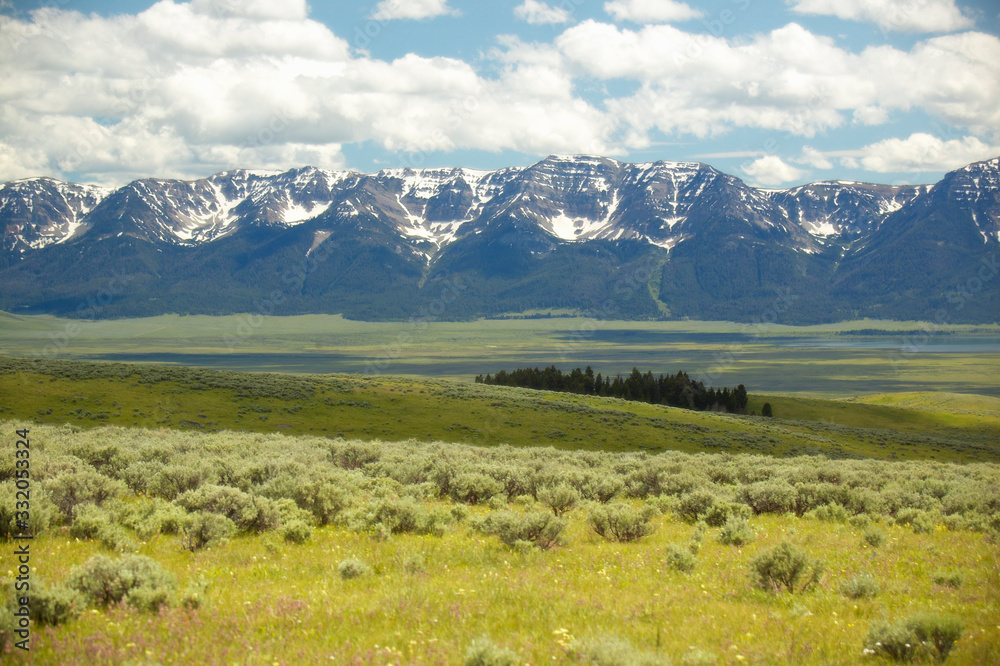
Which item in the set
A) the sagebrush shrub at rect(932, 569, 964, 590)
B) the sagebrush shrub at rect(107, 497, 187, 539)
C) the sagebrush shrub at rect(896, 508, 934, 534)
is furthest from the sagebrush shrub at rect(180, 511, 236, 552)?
the sagebrush shrub at rect(896, 508, 934, 534)

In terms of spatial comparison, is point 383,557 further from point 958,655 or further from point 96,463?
point 96,463

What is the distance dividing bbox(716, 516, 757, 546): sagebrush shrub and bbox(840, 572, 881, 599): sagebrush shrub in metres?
3.64

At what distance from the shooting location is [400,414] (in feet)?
213

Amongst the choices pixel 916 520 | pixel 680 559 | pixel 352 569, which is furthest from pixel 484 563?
pixel 916 520

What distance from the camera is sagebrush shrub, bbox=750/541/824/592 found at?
386 inches

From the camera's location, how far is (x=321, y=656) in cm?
688

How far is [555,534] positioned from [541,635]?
497 cm

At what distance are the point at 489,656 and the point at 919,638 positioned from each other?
4.98 metres

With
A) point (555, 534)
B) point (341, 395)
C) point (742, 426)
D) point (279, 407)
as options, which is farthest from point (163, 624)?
point (742, 426)

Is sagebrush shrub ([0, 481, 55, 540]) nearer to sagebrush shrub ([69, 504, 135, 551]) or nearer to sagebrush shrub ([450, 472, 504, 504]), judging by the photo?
sagebrush shrub ([69, 504, 135, 551])

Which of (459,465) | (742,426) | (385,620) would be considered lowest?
(742,426)

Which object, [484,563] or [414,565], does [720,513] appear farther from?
[414,565]

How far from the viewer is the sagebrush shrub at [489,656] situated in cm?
646

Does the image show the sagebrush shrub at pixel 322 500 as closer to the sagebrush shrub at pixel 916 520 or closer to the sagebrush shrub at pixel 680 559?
the sagebrush shrub at pixel 680 559
